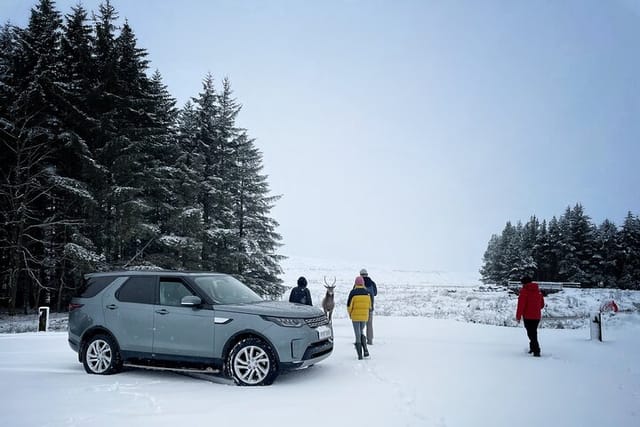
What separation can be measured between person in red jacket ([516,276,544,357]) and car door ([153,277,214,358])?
736 centimetres

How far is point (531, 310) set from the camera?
9.77 m

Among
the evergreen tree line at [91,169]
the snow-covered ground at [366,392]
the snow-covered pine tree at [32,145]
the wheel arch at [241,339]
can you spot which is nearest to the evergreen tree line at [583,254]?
the evergreen tree line at [91,169]

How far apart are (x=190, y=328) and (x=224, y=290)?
99cm

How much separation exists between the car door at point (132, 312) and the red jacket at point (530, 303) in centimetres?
830

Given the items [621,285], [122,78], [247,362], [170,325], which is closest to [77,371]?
[170,325]

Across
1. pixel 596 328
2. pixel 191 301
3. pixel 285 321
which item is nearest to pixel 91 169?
pixel 191 301

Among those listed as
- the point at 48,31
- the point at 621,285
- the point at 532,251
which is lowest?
the point at 621,285

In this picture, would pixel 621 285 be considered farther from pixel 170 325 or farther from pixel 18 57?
pixel 18 57

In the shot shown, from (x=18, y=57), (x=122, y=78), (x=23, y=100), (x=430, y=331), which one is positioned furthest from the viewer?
(x=122, y=78)

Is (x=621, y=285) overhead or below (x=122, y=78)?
below

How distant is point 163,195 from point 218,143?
18.3ft

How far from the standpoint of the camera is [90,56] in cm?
2200

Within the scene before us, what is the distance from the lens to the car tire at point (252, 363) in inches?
257

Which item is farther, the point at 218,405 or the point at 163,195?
the point at 163,195
